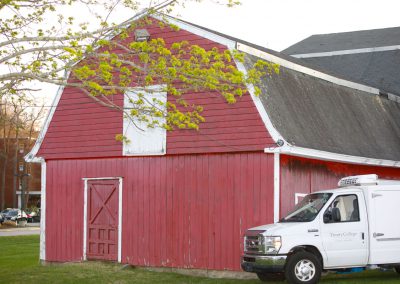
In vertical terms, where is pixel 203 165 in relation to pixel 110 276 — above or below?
above

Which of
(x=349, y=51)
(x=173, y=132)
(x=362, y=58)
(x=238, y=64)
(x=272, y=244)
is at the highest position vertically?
(x=349, y=51)

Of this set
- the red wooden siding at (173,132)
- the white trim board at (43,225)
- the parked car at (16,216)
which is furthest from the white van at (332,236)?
the parked car at (16,216)

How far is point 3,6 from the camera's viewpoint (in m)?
14.5

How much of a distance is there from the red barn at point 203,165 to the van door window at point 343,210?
1.71 m

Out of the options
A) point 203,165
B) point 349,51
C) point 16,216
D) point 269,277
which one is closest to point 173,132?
point 203,165

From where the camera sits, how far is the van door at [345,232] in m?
15.5

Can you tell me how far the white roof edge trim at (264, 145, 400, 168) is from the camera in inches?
669

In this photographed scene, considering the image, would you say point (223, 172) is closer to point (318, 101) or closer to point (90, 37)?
point (318, 101)

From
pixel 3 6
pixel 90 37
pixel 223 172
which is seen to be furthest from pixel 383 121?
pixel 3 6

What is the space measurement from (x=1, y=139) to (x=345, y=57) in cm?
5254

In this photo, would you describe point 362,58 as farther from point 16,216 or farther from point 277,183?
point 16,216

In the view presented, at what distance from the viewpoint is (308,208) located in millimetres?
16125

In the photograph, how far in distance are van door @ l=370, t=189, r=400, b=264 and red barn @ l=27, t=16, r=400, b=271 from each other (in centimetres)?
215

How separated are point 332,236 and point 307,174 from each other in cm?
331
